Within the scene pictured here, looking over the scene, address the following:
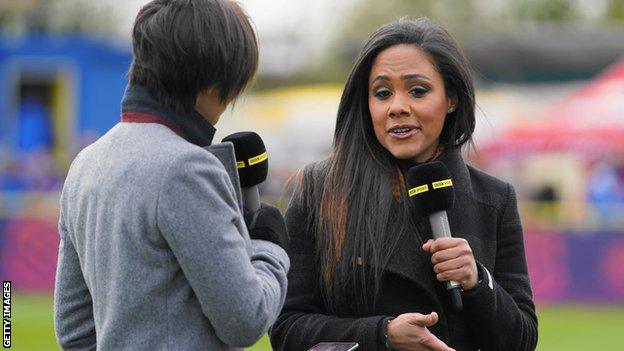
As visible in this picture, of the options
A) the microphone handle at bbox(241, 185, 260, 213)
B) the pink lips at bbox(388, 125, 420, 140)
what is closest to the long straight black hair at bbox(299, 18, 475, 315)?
the pink lips at bbox(388, 125, 420, 140)

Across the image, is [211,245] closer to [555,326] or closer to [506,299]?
[506,299]

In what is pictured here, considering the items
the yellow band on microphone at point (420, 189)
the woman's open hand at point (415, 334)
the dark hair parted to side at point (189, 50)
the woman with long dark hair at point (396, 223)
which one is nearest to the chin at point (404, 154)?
the woman with long dark hair at point (396, 223)

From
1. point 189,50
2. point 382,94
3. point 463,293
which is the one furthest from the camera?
point 382,94

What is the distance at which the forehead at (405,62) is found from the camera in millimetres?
3840

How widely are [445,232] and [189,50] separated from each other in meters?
0.95

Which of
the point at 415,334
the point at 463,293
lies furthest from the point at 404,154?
the point at 415,334

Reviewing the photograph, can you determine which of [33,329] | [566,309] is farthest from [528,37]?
[33,329]

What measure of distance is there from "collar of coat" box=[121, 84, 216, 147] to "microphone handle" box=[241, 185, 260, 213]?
20 centimetres

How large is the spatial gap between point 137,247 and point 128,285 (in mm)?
102

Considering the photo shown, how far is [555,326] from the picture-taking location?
15.1 m

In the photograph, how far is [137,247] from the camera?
3039 mm

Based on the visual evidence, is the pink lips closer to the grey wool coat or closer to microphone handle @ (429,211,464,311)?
microphone handle @ (429,211,464,311)

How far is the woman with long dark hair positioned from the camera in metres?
3.72

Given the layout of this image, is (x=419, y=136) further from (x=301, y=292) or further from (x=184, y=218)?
(x=184, y=218)
